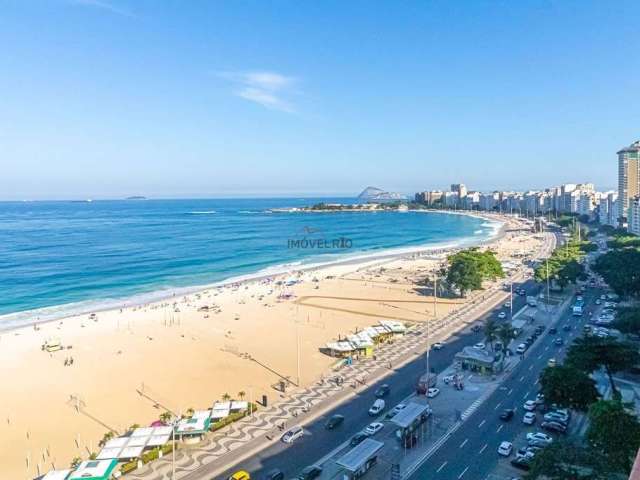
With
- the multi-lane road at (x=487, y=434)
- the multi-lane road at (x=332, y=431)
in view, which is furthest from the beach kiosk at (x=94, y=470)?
the multi-lane road at (x=487, y=434)

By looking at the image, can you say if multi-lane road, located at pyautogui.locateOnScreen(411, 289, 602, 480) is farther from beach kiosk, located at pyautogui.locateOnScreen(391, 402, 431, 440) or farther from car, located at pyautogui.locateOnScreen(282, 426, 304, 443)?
car, located at pyautogui.locateOnScreen(282, 426, 304, 443)

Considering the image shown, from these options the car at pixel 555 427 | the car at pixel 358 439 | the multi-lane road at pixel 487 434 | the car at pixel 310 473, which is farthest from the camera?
the car at pixel 555 427

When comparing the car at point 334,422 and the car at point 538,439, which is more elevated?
the car at point 538,439

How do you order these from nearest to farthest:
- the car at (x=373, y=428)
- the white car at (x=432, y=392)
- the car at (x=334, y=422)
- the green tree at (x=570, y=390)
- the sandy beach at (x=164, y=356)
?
1. the green tree at (x=570, y=390)
2. the car at (x=373, y=428)
3. the car at (x=334, y=422)
4. the sandy beach at (x=164, y=356)
5. the white car at (x=432, y=392)

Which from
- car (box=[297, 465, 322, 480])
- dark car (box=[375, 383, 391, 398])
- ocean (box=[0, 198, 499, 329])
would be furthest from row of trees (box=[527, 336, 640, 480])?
ocean (box=[0, 198, 499, 329])

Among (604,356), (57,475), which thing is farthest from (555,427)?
(57,475)

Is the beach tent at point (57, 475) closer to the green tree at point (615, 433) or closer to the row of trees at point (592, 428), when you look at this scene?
the row of trees at point (592, 428)
